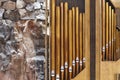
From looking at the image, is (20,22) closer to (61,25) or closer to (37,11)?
(37,11)

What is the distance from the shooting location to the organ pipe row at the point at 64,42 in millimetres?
2258

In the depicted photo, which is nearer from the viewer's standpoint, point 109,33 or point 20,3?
point 109,33

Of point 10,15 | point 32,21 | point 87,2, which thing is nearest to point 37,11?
point 32,21

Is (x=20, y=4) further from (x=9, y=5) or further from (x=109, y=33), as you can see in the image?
(x=109, y=33)

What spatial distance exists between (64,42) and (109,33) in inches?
15.5

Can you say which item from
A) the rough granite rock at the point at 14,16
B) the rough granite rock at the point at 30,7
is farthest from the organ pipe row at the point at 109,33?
the rough granite rock at the point at 14,16

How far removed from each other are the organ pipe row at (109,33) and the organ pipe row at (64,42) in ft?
0.73

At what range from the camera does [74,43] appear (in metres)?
2.27

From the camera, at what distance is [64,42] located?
2.27 meters

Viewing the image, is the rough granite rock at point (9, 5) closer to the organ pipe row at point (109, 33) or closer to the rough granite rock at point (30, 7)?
the rough granite rock at point (30, 7)

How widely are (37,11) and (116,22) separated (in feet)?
2.44

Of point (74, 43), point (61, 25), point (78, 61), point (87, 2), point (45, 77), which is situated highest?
point (87, 2)

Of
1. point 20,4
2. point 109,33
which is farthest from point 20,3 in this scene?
point 109,33

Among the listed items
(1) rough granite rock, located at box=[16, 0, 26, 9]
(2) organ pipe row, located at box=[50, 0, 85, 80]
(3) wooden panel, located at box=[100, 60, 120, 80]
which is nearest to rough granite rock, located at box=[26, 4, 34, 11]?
(1) rough granite rock, located at box=[16, 0, 26, 9]
